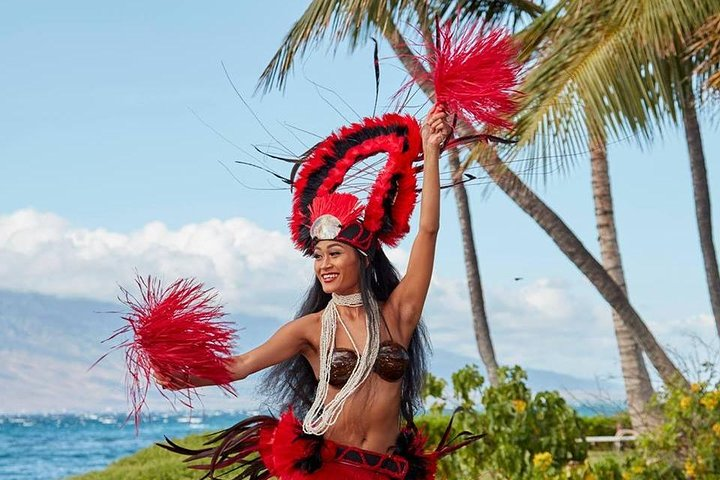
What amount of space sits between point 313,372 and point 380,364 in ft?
1.29

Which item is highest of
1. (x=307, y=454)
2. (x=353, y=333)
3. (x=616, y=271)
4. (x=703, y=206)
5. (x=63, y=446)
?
Result: (x=63, y=446)

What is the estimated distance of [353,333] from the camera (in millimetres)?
4340

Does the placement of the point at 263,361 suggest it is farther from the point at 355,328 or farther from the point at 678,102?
the point at 678,102

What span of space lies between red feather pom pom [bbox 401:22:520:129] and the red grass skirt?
3.96ft

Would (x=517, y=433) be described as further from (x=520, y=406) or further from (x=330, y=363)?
(x=330, y=363)

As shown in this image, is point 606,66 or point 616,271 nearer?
point 606,66

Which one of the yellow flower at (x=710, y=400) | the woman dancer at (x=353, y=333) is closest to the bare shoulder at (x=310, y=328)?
the woman dancer at (x=353, y=333)

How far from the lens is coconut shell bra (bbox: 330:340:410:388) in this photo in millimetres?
4281

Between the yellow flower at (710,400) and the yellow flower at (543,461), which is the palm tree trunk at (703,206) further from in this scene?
the yellow flower at (543,461)

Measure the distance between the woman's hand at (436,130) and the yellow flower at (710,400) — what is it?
438 centimetres

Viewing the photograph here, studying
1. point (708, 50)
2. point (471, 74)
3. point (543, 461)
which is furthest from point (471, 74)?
point (708, 50)

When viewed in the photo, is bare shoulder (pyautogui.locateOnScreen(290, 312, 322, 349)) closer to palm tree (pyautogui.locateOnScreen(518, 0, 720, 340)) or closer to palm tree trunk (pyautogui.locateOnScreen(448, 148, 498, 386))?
palm tree (pyautogui.locateOnScreen(518, 0, 720, 340))

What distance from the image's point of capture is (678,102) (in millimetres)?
10289

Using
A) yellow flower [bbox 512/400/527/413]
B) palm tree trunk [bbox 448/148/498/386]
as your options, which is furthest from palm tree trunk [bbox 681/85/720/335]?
yellow flower [bbox 512/400/527/413]
